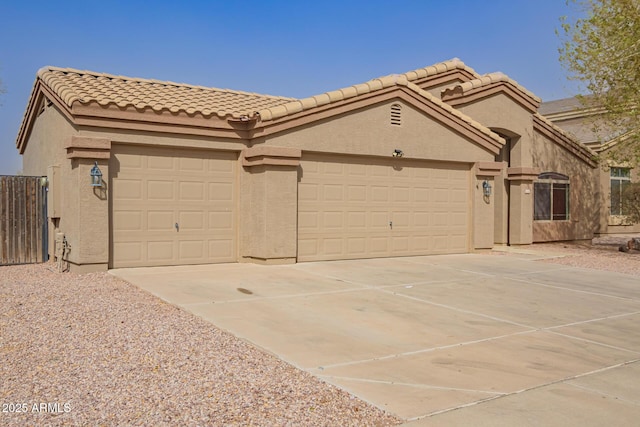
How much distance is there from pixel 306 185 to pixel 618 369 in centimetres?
853

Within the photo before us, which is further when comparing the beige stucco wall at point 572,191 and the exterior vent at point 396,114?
the beige stucco wall at point 572,191

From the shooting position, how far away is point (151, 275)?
36.7 feet

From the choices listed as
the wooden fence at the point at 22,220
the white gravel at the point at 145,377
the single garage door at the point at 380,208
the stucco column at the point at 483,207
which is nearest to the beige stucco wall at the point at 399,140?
the stucco column at the point at 483,207

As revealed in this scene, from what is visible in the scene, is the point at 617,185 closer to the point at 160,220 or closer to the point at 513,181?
the point at 513,181

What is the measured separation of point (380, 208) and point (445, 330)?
24.1 ft

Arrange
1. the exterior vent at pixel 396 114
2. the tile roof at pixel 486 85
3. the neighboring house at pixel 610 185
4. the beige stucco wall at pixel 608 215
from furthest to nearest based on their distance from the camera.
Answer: the beige stucco wall at pixel 608 215 < the neighboring house at pixel 610 185 < the tile roof at pixel 486 85 < the exterior vent at pixel 396 114

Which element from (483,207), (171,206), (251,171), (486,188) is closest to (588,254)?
(483,207)

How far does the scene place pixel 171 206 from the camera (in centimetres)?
1245

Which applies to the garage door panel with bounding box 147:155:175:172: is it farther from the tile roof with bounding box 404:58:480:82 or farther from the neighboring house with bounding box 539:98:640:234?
the neighboring house with bounding box 539:98:640:234

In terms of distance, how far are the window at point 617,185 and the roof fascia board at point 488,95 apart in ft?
27.5

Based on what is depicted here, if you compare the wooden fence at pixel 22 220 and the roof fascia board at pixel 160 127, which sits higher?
the roof fascia board at pixel 160 127

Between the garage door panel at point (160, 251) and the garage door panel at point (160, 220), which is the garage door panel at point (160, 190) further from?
the garage door panel at point (160, 251)

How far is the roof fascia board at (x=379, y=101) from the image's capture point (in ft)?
42.4

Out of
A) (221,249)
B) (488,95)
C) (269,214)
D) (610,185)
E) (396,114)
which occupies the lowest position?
(221,249)
